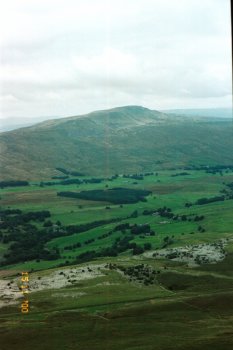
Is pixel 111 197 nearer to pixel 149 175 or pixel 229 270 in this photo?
pixel 149 175

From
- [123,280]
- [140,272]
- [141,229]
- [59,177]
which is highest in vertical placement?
[59,177]

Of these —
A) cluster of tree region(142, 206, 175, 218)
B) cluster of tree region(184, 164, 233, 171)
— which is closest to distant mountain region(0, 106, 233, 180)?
cluster of tree region(184, 164, 233, 171)

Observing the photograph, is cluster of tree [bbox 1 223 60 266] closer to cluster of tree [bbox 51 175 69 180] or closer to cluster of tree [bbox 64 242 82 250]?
cluster of tree [bbox 64 242 82 250]

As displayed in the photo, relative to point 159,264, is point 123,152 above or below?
above

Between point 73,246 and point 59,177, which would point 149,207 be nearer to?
point 73,246

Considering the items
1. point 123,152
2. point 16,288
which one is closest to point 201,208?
point 16,288

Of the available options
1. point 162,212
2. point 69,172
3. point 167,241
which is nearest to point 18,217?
point 162,212

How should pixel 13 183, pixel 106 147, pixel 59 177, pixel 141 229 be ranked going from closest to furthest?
pixel 141 229, pixel 13 183, pixel 59 177, pixel 106 147
